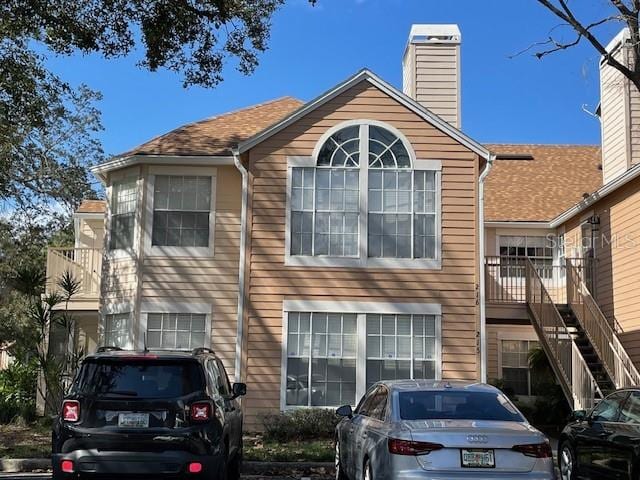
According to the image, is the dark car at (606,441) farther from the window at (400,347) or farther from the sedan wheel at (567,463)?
the window at (400,347)

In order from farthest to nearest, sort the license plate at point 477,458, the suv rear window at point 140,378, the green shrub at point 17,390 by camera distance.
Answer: the green shrub at point 17,390 < the suv rear window at point 140,378 < the license plate at point 477,458

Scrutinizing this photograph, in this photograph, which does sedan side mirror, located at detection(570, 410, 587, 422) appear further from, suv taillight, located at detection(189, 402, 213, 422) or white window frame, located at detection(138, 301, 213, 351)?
white window frame, located at detection(138, 301, 213, 351)

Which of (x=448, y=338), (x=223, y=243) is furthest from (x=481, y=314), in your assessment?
(x=223, y=243)

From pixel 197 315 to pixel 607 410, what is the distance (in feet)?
31.5

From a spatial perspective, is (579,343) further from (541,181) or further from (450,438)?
(450,438)

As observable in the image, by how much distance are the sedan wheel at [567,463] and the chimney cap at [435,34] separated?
1259 cm

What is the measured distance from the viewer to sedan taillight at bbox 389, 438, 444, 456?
22.9ft

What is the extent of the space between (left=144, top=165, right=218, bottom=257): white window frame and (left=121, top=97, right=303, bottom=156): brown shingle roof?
14.9 inches

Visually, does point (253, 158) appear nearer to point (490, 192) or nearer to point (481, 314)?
point (481, 314)

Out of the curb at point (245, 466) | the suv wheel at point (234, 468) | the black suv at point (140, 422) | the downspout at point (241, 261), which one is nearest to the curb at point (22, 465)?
the curb at point (245, 466)

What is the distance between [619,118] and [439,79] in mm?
4553

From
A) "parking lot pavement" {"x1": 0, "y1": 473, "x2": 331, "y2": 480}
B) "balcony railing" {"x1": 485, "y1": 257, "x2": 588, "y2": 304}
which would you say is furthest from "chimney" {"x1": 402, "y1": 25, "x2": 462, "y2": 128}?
"parking lot pavement" {"x1": 0, "y1": 473, "x2": 331, "y2": 480}

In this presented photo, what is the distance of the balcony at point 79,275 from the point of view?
1920 cm

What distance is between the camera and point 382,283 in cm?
1638
